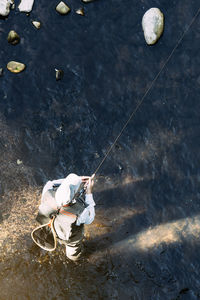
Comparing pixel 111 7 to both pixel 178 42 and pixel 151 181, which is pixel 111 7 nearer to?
pixel 178 42

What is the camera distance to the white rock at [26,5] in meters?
8.42

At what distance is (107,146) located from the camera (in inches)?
294

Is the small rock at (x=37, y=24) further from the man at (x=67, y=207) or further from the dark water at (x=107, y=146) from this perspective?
the man at (x=67, y=207)

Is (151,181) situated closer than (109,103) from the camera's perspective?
Yes

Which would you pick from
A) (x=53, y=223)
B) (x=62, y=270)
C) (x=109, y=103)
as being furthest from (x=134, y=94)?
(x=62, y=270)

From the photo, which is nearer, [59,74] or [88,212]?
[88,212]

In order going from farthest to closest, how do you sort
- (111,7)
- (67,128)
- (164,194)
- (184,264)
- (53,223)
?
(111,7) < (67,128) < (164,194) < (184,264) < (53,223)

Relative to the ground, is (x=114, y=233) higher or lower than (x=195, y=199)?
lower

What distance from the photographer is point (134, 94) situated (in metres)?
7.70

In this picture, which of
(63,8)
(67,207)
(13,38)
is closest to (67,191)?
(67,207)

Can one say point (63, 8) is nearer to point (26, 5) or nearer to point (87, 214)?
point (26, 5)

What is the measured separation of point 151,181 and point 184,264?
1.82 meters

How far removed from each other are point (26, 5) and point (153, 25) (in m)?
3.36

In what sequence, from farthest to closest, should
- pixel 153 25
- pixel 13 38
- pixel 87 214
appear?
pixel 13 38
pixel 153 25
pixel 87 214
